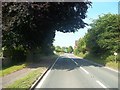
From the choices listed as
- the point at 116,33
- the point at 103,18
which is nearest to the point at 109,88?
the point at 116,33

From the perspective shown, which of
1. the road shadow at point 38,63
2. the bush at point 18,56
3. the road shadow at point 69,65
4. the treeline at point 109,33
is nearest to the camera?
the road shadow at point 69,65

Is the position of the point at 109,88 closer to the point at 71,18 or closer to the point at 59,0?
the point at 59,0

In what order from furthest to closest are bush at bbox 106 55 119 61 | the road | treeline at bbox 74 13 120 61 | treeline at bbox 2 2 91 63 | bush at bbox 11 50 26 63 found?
1. treeline at bbox 74 13 120 61
2. bush at bbox 106 55 119 61
3. bush at bbox 11 50 26 63
4. treeline at bbox 2 2 91 63
5. the road

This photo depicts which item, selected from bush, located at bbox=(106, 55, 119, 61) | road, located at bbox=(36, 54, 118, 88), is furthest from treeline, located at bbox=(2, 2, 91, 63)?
bush, located at bbox=(106, 55, 119, 61)

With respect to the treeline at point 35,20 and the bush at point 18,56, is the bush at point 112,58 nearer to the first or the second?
the treeline at point 35,20

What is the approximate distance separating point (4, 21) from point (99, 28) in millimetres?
23969

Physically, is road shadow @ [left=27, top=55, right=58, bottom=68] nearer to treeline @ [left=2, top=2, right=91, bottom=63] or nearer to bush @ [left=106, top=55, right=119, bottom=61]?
treeline @ [left=2, top=2, right=91, bottom=63]

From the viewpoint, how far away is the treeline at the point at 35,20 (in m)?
31.1

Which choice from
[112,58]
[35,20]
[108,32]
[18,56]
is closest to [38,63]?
[18,56]

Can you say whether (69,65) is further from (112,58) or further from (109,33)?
(109,33)

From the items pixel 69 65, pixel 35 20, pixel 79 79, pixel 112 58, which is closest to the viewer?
pixel 79 79

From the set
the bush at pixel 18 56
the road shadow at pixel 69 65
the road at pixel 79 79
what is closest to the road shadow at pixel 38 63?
the road shadow at pixel 69 65

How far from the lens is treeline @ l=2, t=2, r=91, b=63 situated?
102ft

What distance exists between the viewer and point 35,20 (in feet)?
105
